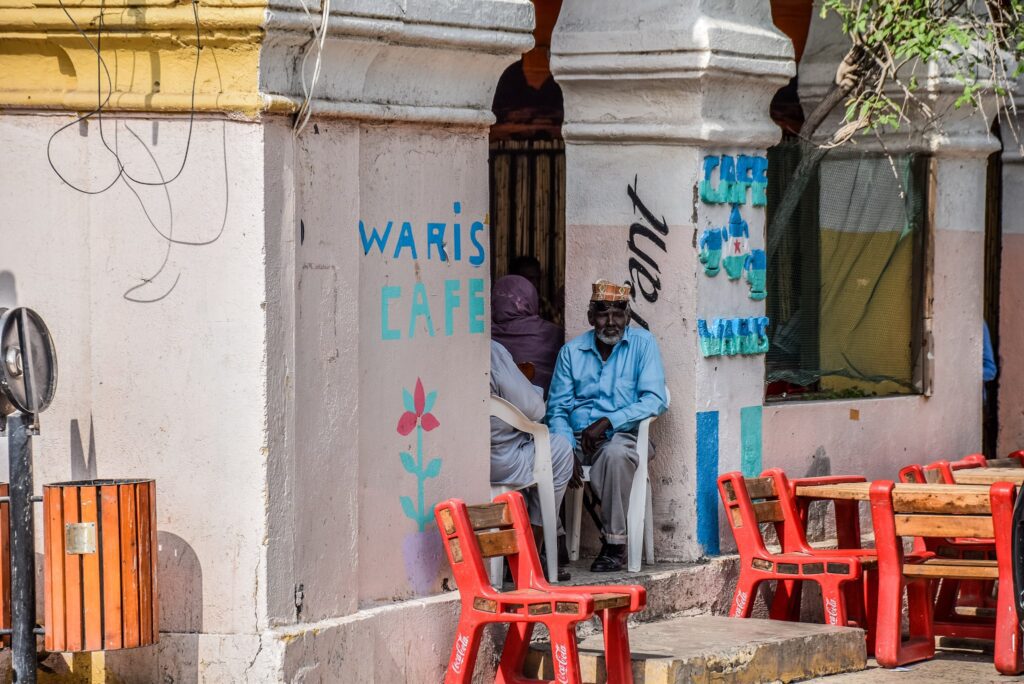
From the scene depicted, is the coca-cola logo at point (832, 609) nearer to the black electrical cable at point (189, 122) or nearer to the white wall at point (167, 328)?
the white wall at point (167, 328)

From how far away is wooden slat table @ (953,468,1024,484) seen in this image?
29.1ft

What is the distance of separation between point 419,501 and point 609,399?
5.66 feet

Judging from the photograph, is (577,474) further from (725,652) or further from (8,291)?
(8,291)

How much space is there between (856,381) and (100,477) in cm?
505

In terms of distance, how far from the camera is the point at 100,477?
6.26 metres

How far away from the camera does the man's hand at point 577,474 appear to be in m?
8.19

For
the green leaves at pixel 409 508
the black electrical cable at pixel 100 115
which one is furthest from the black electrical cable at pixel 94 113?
the green leaves at pixel 409 508

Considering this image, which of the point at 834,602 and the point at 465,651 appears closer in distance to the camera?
the point at 465,651

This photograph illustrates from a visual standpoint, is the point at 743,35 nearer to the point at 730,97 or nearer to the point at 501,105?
the point at 730,97

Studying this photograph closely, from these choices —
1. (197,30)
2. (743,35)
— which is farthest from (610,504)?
(197,30)

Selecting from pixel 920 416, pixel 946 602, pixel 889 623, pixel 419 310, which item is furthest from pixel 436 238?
pixel 920 416

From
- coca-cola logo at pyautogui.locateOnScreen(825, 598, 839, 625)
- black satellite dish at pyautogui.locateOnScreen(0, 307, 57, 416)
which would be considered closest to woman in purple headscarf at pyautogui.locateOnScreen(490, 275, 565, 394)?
coca-cola logo at pyautogui.locateOnScreen(825, 598, 839, 625)

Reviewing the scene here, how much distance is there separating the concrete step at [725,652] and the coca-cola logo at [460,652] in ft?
1.46

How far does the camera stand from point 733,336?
8.59 m
